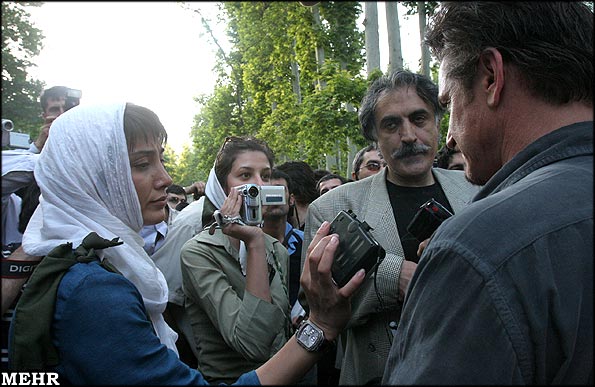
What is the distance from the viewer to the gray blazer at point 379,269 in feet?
6.27

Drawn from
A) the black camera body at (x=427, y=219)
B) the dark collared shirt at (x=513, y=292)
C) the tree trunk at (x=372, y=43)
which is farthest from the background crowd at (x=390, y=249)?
the tree trunk at (x=372, y=43)

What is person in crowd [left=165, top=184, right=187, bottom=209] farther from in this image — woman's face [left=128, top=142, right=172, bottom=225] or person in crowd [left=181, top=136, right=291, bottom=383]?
woman's face [left=128, top=142, right=172, bottom=225]

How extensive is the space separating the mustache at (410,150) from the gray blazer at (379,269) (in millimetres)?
135

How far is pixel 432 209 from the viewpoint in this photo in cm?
179

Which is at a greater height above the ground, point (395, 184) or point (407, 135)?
point (407, 135)

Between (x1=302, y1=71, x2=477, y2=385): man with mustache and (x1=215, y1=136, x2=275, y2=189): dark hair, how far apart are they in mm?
714

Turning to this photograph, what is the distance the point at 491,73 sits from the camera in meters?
1.03

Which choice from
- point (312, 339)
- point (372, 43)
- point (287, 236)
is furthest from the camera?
point (372, 43)

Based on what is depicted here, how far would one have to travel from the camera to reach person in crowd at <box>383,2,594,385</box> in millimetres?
714

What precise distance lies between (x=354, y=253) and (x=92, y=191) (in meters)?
0.86

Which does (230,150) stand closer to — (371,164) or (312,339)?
(312,339)

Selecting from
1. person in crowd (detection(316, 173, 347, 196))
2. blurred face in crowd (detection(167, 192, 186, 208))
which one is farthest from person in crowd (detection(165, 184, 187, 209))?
person in crowd (detection(316, 173, 347, 196))

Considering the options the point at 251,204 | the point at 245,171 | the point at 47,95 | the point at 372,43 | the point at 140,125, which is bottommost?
the point at 251,204

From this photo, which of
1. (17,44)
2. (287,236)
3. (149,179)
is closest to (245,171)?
(287,236)
